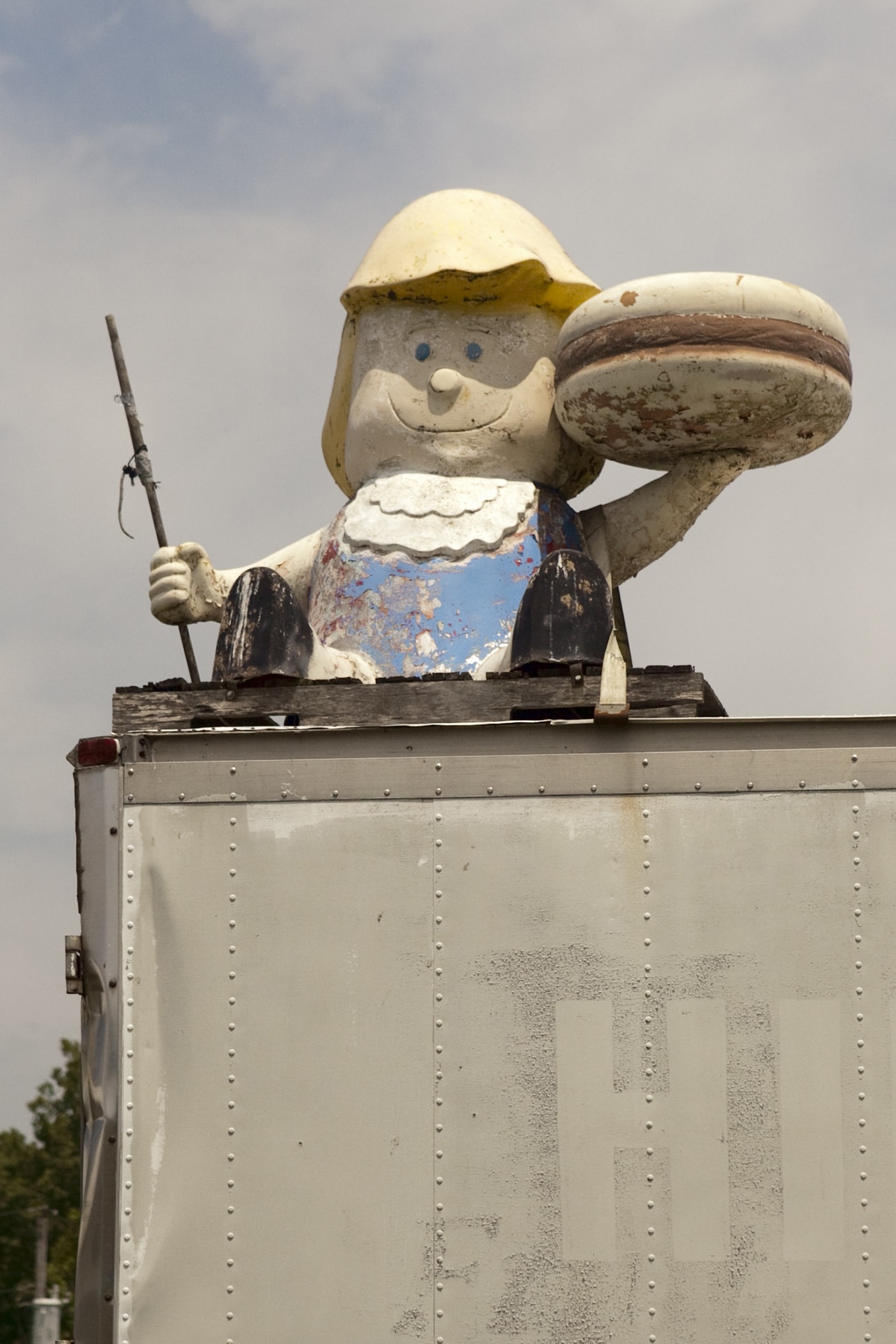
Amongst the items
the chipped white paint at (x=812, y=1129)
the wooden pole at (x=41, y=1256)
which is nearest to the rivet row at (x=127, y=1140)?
the chipped white paint at (x=812, y=1129)

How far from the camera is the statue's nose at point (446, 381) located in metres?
6.12

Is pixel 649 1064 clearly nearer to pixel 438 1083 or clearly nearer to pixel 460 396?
pixel 438 1083

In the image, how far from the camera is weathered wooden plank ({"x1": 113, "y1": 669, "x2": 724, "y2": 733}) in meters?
4.56

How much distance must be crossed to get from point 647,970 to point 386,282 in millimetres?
3028

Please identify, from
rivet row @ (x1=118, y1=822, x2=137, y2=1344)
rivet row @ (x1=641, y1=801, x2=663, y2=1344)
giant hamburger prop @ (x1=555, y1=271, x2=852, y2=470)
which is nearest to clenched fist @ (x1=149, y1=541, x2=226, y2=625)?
giant hamburger prop @ (x1=555, y1=271, x2=852, y2=470)

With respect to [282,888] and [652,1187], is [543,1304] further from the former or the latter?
[282,888]

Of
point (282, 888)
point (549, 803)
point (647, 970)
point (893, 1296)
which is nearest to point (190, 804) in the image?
point (282, 888)

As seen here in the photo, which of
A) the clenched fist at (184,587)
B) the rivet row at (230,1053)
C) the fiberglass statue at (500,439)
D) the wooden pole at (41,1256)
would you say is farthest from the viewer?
the wooden pole at (41,1256)

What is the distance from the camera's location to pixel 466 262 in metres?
6.07

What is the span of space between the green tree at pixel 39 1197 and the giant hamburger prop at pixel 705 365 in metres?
22.1

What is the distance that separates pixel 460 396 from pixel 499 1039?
9.06ft

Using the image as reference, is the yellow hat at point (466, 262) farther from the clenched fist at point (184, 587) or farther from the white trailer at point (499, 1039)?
the white trailer at point (499, 1039)

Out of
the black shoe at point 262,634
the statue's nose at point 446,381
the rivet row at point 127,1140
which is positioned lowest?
the rivet row at point 127,1140

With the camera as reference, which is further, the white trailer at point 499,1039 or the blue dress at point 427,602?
the blue dress at point 427,602
